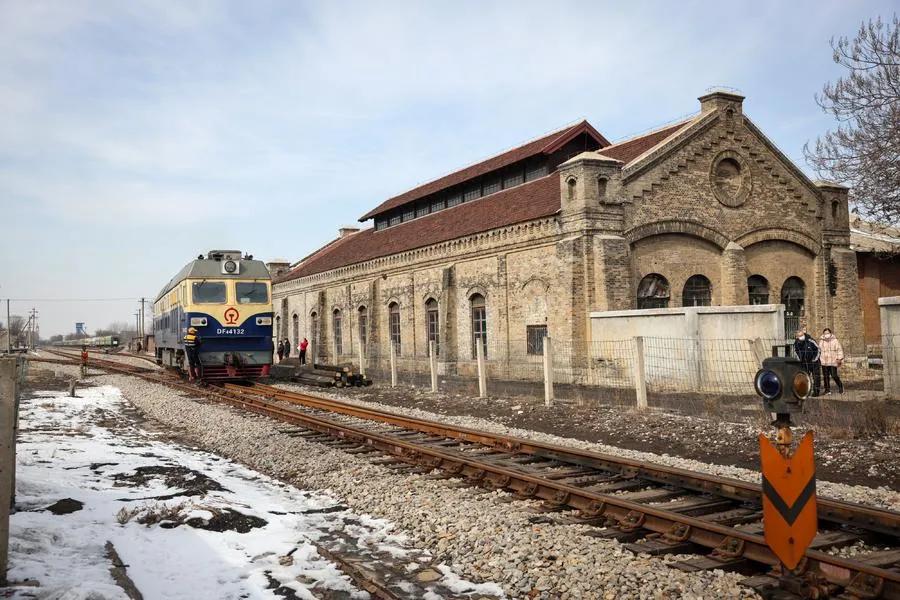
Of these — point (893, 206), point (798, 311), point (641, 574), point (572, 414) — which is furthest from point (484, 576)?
point (798, 311)

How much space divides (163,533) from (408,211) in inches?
1177

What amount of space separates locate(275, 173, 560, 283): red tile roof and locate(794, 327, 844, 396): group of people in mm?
8107

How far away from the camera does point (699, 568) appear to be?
484 cm

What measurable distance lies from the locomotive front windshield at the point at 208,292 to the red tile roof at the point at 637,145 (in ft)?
42.9

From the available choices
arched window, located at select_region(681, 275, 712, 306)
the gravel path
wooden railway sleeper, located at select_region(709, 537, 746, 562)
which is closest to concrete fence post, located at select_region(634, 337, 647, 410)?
the gravel path

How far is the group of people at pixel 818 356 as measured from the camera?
15.3m

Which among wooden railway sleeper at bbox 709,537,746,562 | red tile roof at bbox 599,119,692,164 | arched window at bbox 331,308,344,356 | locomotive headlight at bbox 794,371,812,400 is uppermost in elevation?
red tile roof at bbox 599,119,692,164

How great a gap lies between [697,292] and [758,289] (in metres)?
2.61

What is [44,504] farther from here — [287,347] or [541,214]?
[287,347]

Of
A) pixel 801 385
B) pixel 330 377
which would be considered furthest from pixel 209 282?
pixel 801 385

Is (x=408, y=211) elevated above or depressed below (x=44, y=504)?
above

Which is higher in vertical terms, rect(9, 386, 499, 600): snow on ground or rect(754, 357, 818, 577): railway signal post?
rect(754, 357, 818, 577): railway signal post

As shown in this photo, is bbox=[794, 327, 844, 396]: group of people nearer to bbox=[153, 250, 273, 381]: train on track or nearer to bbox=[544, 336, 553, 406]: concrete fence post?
bbox=[544, 336, 553, 406]: concrete fence post

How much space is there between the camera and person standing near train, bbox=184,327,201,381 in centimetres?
1978
